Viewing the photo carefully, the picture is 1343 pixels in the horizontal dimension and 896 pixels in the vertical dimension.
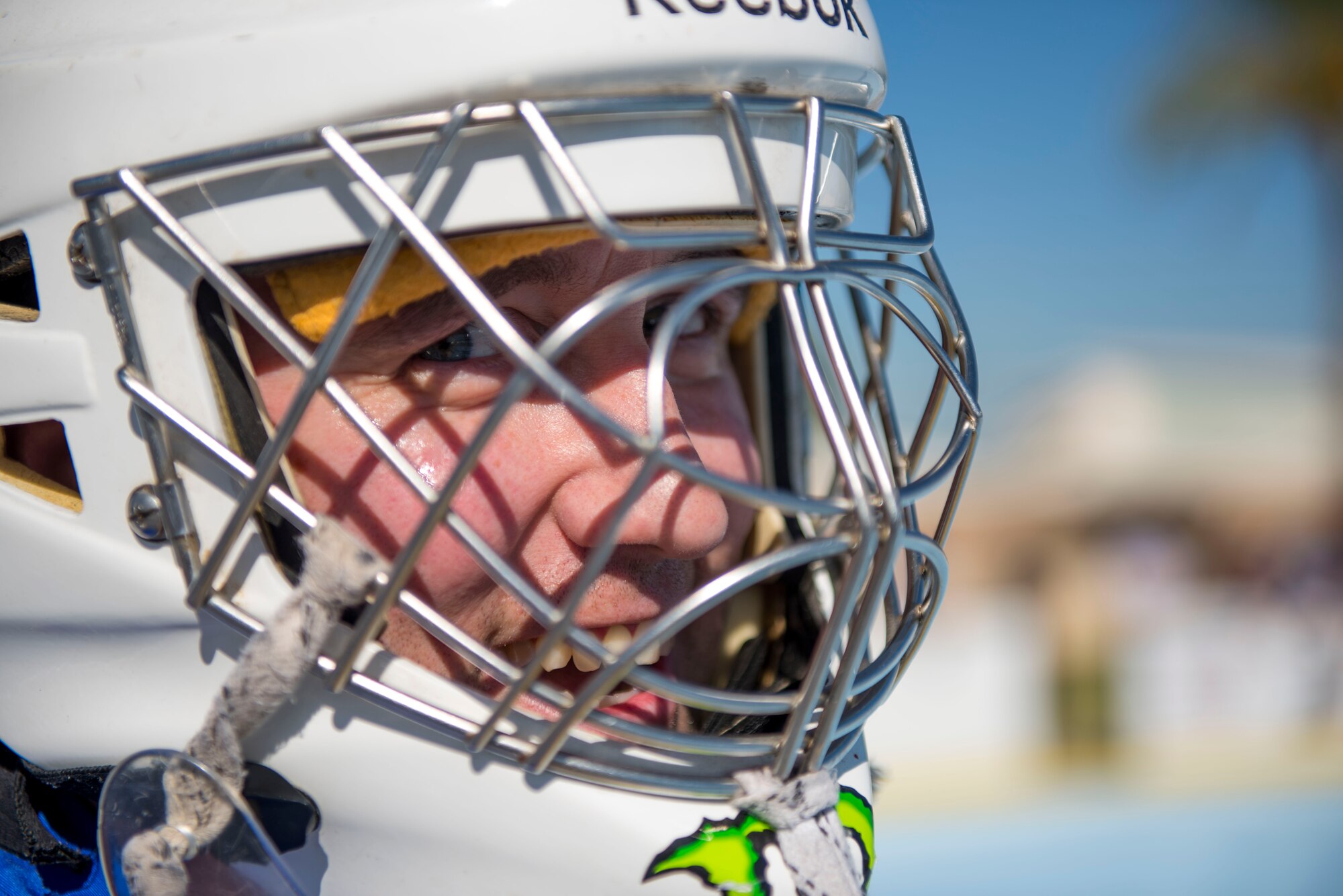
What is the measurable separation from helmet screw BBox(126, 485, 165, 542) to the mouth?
312 mm

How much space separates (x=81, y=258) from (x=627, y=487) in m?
0.42

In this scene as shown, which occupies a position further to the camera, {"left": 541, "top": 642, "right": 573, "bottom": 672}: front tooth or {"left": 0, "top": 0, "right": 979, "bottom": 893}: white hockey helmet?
{"left": 541, "top": 642, "right": 573, "bottom": 672}: front tooth

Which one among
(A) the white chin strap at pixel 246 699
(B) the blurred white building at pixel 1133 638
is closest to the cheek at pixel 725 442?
(A) the white chin strap at pixel 246 699

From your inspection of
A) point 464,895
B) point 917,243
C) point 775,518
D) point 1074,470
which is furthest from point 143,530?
point 1074,470

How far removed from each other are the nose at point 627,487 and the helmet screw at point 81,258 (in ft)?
1.12

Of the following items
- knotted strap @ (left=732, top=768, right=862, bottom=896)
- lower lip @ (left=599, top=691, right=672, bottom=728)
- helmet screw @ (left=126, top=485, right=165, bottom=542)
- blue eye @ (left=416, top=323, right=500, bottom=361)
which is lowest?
knotted strap @ (left=732, top=768, right=862, bottom=896)

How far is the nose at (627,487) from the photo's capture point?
0.88 meters

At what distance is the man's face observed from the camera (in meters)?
0.84

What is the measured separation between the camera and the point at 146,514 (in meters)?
0.78

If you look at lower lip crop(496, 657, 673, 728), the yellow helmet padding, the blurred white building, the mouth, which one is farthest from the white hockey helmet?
the blurred white building

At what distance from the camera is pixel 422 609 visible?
2.43 ft

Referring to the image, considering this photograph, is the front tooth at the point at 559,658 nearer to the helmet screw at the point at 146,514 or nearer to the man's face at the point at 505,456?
the man's face at the point at 505,456

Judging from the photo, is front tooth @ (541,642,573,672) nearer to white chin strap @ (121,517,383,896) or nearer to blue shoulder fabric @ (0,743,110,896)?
Result: white chin strap @ (121,517,383,896)

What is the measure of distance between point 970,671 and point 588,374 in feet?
18.5
